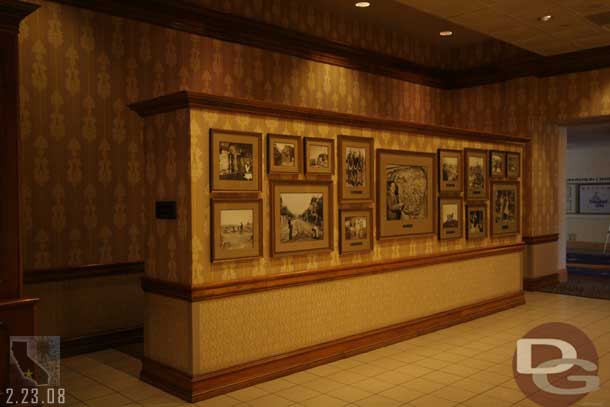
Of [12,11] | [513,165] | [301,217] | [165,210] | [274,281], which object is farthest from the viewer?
[513,165]

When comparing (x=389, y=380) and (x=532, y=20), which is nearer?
(x=389, y=380)

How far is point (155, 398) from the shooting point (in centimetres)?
425

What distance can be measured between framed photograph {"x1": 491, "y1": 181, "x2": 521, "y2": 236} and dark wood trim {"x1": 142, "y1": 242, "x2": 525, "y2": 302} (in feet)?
4.23

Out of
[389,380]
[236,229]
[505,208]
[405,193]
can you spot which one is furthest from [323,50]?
[389,380]

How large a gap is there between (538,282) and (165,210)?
682 centimetres

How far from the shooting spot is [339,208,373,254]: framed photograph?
17.3ft

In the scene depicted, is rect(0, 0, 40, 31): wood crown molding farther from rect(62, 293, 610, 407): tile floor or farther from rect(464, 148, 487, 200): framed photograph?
rect(464, 148, 487, 200): framed photograph

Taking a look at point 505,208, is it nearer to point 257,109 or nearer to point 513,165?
point 513,165

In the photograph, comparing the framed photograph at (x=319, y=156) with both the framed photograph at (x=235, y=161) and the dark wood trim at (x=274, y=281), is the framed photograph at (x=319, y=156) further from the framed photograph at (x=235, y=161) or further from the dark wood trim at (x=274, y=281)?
the dark wood trim at (x=274, y=281)

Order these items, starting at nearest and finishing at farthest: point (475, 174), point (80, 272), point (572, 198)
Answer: point (80, 272)
point (475, 174)
point (572, 198)

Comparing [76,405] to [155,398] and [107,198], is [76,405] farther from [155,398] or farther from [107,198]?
[107,198]

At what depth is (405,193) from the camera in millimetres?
5930

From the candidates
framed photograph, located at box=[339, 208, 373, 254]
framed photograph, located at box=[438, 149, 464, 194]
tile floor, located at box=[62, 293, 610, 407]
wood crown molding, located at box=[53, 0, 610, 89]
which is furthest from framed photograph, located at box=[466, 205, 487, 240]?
wood crown molding, located at box=[53, 0, 610, 89]

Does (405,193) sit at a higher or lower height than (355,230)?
higher
